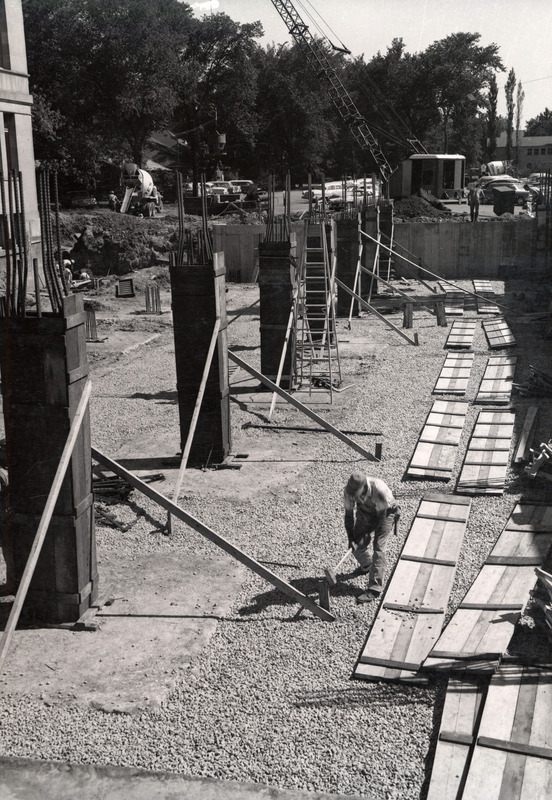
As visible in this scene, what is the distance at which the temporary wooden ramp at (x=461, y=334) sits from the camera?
2192 centimetres

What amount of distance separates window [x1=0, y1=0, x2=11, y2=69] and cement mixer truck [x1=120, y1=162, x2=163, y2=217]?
10929 mm

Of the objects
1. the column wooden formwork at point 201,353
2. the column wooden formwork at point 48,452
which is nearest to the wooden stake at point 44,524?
the column wooden formwork at point 48,452

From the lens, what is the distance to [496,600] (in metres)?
8.45

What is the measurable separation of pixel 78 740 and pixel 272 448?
7.80m

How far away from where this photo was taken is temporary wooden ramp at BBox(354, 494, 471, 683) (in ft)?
24.6

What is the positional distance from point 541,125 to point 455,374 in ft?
368

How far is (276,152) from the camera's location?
61.4 metres

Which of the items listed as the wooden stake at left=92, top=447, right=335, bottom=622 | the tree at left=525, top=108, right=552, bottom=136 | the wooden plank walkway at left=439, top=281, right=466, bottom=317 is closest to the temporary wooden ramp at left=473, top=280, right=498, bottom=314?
the wooden plank walkway at left=439, top=281, right=466, bottom=317

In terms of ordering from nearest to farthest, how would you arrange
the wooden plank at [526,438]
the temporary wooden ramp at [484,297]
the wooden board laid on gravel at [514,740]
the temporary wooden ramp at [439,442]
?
the wooden board laid on gravel at [514,740] < the temporary wooden ramp at [439,442] < the wooden plank at [526,438] < the temporary wooden ramp at [484,297]

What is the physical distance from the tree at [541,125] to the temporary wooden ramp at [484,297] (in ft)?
297

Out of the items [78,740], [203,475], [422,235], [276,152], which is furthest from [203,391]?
[276,152]

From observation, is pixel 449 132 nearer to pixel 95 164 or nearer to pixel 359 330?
pixel 95 164

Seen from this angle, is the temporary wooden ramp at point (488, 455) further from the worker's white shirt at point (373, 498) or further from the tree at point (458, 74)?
the tree at point (458, 74)

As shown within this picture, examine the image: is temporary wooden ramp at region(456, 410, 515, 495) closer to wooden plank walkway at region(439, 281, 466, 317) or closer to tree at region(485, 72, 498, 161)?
wooden plank walkway at region(439, 281, 466, 317)
